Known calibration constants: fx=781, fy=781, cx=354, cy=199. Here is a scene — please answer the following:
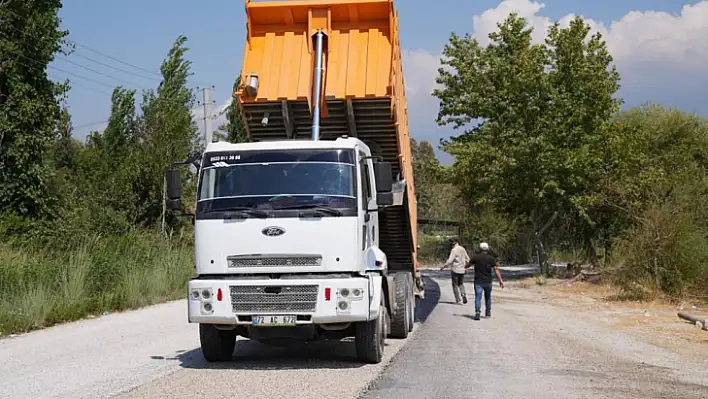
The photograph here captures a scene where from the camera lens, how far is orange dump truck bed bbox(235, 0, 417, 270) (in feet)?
38.6

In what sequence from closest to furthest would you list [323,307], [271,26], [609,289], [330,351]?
[323,307] < [330,351] < [271,26] < [609,289]

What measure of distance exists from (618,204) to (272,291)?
75.2ft

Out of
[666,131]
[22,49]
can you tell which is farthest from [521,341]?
[666,131]

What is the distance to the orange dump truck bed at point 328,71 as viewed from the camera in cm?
1177

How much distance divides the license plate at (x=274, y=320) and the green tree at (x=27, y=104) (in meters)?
19.9

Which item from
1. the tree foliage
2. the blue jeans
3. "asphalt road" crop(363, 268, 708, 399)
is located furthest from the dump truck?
the tree foliage

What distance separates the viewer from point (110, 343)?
1274 cm

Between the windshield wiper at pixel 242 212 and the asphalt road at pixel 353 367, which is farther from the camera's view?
the windshield wiper at pixel 242 212

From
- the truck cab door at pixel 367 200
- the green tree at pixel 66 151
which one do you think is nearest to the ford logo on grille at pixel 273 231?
the truck cab door at pixel 367 200

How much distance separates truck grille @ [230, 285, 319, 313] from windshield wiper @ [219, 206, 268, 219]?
0.86 metres

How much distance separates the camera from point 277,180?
9.80m

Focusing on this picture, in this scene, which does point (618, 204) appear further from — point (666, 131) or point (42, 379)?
point (42, 379)

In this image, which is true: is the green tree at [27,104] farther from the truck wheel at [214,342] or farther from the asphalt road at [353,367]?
the truck wheel at [214,342]

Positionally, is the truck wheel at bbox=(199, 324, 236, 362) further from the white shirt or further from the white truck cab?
the white shirt
